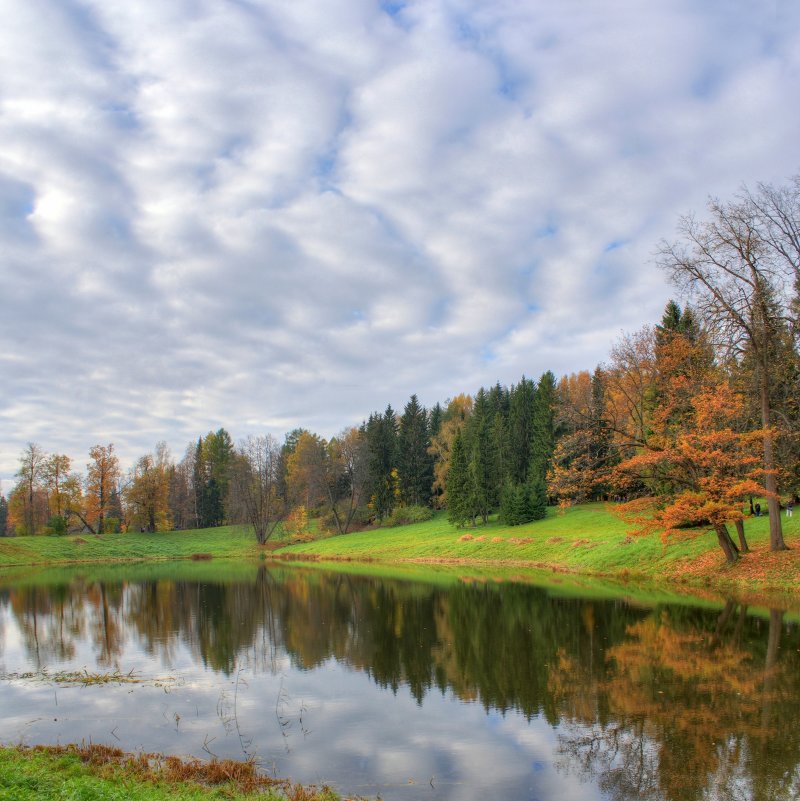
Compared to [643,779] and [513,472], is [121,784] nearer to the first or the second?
[643,779]

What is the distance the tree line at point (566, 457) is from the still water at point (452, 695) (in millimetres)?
7016

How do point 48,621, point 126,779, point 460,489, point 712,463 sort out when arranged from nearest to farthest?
point 126,779 → point 48,621 → point 712,463 → point 460,489

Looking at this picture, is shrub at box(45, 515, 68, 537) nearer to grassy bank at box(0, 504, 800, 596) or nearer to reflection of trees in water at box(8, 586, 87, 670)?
grassy bank at box(0, 504, 800, 596)

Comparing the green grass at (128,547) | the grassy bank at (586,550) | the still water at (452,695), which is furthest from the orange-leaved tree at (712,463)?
the green grass at (128,547)

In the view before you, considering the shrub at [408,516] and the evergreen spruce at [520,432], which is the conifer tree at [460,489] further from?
the shrub at [408,516]

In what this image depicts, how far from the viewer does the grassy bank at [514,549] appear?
26297 mm

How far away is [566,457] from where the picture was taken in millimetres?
55500

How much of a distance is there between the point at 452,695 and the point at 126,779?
6.81m

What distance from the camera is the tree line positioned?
85.0 feet

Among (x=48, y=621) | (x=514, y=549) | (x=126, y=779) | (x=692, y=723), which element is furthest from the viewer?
(x=514, y=549)

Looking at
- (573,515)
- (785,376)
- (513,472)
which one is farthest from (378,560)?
(785,376)

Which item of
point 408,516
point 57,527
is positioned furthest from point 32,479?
point 408,516

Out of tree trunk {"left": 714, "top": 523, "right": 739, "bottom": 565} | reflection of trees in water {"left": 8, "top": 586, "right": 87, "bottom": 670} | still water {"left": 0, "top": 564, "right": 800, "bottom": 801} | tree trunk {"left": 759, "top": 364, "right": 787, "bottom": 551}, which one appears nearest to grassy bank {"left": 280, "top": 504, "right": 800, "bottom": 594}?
tree trunk {"left": 714, "top": 523, "right": 739, "bottom": 565}

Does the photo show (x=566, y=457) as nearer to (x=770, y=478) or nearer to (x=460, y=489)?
(x=460, y=489)
